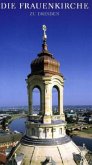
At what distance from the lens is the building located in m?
14.2

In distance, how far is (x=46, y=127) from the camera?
14648mm

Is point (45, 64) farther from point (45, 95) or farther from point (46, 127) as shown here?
point (46, 127)

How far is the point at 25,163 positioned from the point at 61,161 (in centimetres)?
190

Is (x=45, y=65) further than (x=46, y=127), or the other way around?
(x=45, y=65)

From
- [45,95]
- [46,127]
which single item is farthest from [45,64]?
[46,127]

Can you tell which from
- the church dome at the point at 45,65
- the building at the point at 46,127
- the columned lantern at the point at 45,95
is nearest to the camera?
the building at the point at 46,127

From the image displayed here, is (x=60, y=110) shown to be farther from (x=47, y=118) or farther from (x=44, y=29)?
(x=44, y=29)

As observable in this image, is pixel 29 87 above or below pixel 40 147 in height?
above

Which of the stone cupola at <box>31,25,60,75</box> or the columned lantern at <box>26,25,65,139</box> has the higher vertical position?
the stone cupola at <box>31,25,60,75</box>

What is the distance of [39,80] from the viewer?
15234 mm

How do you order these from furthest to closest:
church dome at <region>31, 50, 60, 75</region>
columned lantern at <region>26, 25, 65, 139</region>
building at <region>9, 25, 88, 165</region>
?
church dome at <region>31, 50, 60, 75</region>
columned lantern at <region>26, 25, 65, 139</region>
building at <region>9, 25, 88, 165</region>

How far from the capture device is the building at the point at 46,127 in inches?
559

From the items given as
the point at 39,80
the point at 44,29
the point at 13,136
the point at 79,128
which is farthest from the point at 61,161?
the point at 79,128

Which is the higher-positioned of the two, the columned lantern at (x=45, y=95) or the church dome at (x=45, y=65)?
the church dome at (x=45, y=65)
